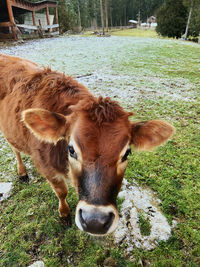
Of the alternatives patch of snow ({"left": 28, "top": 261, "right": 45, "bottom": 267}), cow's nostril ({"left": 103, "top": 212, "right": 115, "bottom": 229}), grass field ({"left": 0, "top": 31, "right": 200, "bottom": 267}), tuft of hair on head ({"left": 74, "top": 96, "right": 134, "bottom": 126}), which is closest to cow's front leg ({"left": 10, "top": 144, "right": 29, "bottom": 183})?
grass field ({"left": 0, "top": 31, "right": 200, "bottom": 267})

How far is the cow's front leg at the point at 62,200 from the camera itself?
244 cm

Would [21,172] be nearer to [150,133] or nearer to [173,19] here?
[150,133]

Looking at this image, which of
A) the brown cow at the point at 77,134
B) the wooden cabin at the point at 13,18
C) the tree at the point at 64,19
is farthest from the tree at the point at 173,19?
the brown cow at the point at 77,134

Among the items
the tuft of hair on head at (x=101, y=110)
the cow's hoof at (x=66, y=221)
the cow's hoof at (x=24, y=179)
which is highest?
the tuft of hair on head at (x=101, y=110)

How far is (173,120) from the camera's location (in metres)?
4.88

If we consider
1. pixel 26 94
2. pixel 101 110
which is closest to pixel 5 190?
pixel 26 94

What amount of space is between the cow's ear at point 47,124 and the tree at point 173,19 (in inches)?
1482

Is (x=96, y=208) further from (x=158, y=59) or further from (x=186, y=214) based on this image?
(x=158, y=59)

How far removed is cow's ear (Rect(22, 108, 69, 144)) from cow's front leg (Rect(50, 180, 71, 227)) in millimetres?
810

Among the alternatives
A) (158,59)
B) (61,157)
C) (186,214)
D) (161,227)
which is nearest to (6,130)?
(61,157)

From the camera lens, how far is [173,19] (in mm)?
30953

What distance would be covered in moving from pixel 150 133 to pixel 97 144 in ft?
2.28

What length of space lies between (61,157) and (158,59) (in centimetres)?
1166

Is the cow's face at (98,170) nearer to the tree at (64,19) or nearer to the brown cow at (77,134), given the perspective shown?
the brown cow at (77,134)
